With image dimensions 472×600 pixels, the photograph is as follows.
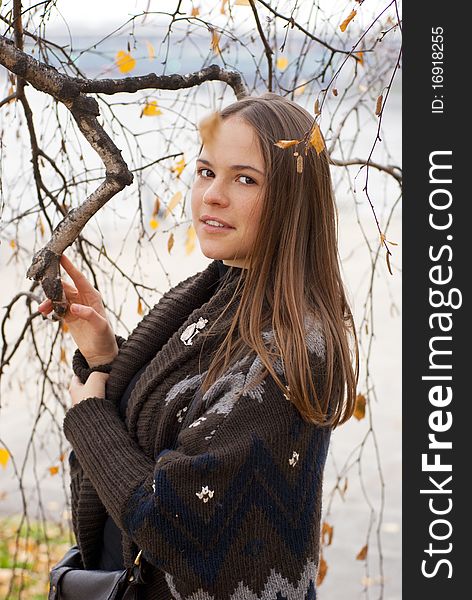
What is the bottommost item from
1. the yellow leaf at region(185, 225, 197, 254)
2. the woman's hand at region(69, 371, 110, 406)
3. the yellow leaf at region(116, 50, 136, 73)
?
the woman's hand at region(69, 371, 110, 406)

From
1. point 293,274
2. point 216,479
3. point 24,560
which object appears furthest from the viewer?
point 24,560

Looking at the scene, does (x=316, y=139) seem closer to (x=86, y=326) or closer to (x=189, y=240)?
(x=86, y=326)

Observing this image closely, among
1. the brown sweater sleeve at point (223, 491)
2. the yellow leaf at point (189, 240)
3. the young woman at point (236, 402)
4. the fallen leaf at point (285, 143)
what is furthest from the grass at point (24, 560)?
the fallen leaf at point (285, 143)


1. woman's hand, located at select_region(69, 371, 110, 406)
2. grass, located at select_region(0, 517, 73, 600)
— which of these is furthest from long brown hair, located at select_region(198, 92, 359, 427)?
grass, located at select_region(0, 517, 73, 600)

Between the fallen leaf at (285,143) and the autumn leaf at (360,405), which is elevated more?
the fallen leaf at (285,143)

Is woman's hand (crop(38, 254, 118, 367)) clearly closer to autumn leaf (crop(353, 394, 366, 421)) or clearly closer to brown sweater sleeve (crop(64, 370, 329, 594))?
brown sweater sleeve (crop(64, 370, 329, 594))

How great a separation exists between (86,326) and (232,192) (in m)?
0.42

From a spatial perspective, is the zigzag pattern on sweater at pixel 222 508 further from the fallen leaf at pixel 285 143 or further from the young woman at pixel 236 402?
the fallen leaf at pixel 285 143

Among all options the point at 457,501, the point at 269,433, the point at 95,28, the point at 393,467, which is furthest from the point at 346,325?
the point at 95,28

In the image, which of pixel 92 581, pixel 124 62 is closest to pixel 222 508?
pixel 92 581

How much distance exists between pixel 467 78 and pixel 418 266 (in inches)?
16.4

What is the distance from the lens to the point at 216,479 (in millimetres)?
1358

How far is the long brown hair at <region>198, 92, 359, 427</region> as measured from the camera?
1.44 m

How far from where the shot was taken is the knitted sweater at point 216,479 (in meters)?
1.37
